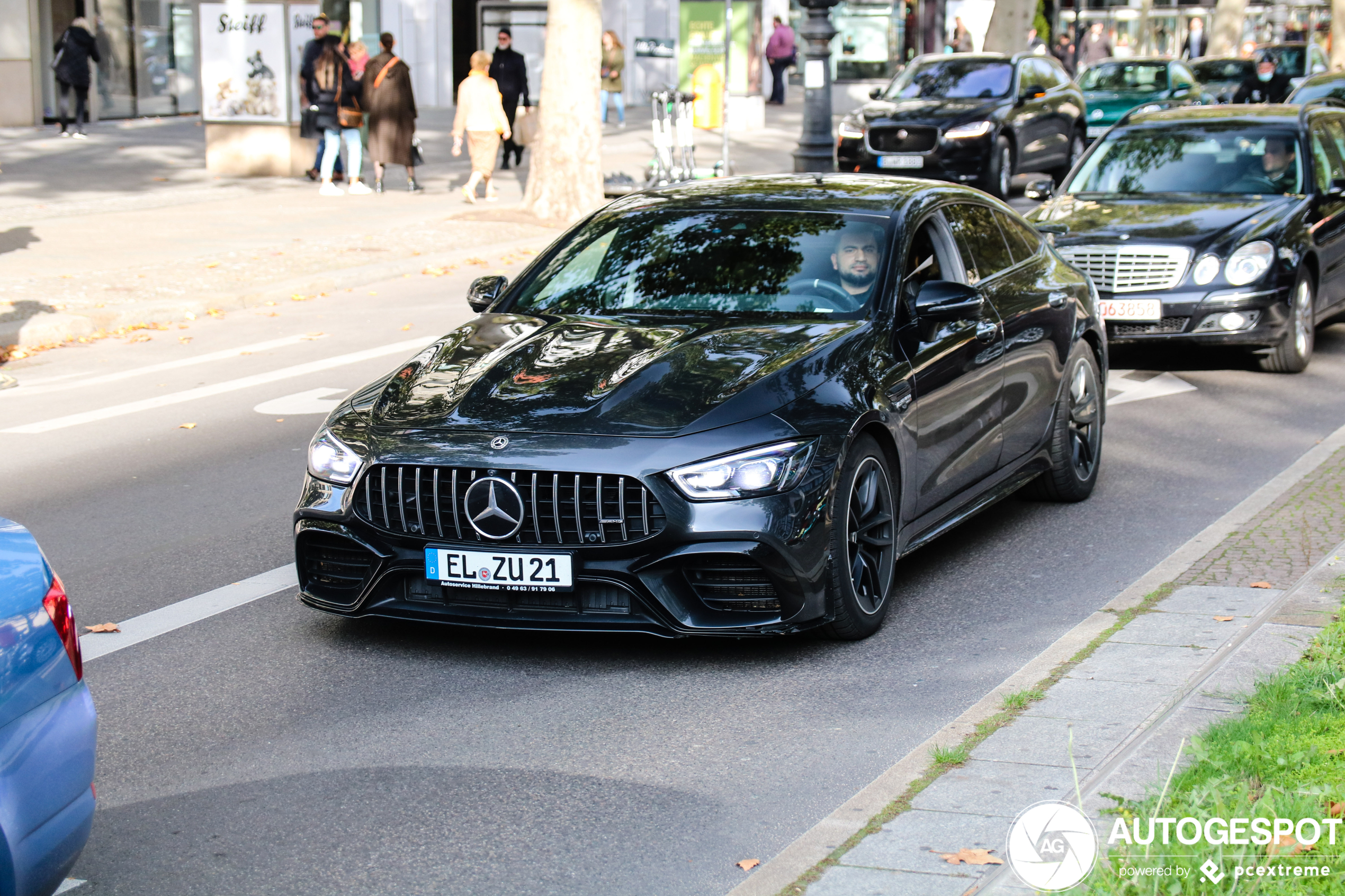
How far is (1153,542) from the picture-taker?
7.50 m

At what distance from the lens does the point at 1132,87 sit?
30969 millimetres

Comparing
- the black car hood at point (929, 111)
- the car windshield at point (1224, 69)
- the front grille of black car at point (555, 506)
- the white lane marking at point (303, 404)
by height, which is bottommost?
the white lane marking at point (303, 404)

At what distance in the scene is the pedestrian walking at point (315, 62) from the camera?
2219 centimetres

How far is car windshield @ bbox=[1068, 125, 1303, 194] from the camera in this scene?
503 inches

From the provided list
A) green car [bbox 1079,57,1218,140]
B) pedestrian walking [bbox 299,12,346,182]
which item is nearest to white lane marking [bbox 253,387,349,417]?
pedestrian walking [bbox 299,12,346,182]

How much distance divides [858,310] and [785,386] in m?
0.84

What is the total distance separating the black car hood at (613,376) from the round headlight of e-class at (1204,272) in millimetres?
5970

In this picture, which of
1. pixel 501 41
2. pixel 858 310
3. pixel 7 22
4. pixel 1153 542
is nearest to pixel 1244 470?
pixel 1153 542

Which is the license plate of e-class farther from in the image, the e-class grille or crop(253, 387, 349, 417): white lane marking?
the e-class grille

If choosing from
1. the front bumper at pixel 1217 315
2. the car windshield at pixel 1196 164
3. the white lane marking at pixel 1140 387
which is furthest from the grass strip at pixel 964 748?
the car windshield at pixel 1196 164

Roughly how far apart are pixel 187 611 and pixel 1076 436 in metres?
4.14

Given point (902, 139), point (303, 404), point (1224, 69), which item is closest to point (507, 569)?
point (303, 404)

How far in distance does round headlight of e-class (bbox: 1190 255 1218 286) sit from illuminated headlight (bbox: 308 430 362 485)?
741 cm

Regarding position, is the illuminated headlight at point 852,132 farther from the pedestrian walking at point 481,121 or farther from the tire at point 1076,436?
the tire at point 1076,436
